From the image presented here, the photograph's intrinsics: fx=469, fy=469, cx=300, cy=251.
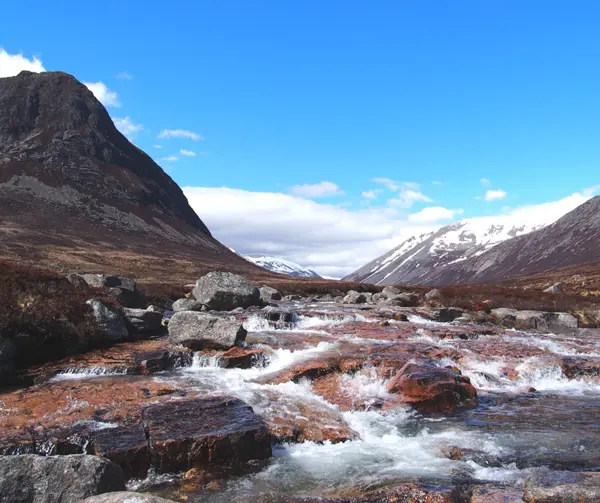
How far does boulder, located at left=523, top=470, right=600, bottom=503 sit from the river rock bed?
0.11 metres

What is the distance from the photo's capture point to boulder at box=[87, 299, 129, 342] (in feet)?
76.0

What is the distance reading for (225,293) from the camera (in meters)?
36.2

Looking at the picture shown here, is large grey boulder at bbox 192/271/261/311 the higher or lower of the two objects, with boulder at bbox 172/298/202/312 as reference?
higher

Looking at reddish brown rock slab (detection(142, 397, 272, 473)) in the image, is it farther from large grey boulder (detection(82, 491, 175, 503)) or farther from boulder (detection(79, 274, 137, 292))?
boulder (detection(79, 274, 137, 292))

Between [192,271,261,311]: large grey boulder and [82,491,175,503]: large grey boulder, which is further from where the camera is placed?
[192,271,261,311]: large grey boulder

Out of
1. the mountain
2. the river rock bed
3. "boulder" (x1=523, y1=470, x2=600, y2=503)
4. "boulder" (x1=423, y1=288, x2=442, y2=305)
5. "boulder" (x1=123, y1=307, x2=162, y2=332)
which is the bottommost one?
the river rock bed

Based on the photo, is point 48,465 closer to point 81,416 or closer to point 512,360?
point 81,416

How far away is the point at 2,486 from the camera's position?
795cm

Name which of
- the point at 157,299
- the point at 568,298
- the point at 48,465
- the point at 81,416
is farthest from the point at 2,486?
the point at 568,298

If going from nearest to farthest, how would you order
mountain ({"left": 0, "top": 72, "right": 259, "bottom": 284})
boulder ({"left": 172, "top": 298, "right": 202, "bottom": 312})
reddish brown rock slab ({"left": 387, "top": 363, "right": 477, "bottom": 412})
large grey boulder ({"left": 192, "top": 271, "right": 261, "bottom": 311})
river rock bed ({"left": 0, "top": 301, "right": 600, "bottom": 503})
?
1. river rock bed ({"left": 0, "top": 301, "right": 600, "bottom": 503})
2. reddish brown rock slab ({"left": 387, "top": 363, "right": 477, "bottom": 412})
3. boulder ({"left": 172, "top": 298, "right": 202, "bottom": 312})
4. large grey boulder ({"left": 192, "top": 271, "right": 261, "bottom": 311})
5. mountain ({"left": 0, "top": 72, "right": 259, "bottom": 284})

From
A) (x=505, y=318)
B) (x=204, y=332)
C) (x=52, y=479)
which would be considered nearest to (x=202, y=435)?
(x=52, y=479)

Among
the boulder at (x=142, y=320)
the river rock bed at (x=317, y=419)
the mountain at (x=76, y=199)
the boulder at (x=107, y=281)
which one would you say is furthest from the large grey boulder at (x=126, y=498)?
the mountain at (x=76, y=199)

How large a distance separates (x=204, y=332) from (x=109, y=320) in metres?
5.37

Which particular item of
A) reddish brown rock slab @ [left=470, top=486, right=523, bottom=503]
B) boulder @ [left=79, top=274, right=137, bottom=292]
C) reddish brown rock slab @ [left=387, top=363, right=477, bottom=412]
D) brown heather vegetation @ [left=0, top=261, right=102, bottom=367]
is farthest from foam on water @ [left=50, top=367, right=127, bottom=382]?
boulder @ [left=79, top=274, right=137, bottom=292]
